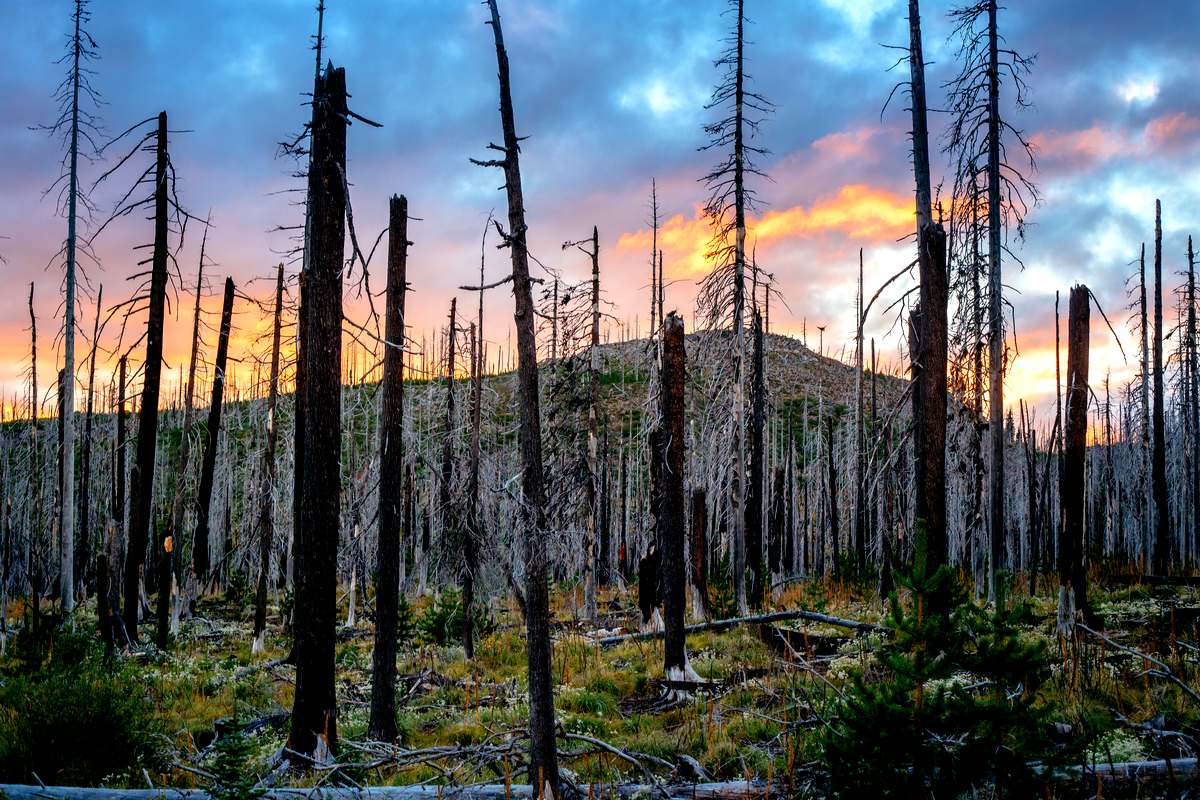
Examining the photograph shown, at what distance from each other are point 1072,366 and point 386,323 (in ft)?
34.1

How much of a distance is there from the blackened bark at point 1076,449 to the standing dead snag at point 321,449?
10.4m

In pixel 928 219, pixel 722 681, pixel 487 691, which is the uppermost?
pixel 928 219

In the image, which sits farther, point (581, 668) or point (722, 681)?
point (581, 668)

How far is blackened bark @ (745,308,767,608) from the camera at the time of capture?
16.0m

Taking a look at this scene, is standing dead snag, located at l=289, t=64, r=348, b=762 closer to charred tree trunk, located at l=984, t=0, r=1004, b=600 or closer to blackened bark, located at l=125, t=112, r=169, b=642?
blackened bark, located at l=125, t=112, r=169, b=642

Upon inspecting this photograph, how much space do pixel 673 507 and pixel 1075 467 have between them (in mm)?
6259

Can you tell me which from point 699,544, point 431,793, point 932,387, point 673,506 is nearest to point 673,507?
point 673,506

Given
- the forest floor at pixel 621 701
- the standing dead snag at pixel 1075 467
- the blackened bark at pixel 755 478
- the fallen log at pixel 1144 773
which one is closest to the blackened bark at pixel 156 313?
the forest floor at pixel 621 701

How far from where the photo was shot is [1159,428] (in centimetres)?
1892

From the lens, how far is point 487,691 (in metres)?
11.1

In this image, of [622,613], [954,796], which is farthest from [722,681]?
[622,613]

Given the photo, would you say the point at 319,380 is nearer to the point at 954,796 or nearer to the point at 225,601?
the point at 954,796

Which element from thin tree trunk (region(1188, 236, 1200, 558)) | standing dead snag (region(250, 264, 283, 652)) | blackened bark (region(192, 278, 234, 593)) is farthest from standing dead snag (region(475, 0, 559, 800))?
thin tree trunk (region(1188, 236, 1200, 558))

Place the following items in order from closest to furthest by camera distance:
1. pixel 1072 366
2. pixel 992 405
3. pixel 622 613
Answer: pixel 1072 366
pixel 992 405
pixel 622 613
